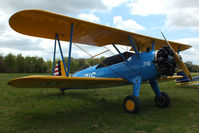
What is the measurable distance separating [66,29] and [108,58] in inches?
79.9

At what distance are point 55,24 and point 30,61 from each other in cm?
6249

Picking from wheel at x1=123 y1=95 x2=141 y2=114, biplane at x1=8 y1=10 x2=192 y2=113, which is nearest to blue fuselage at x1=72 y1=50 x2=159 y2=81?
biplane at x1=8 y1=10 x2=192 y2=113

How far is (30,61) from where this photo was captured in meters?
60.9

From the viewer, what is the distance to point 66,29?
195 inches

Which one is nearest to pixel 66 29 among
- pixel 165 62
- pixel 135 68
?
→ pixel 135 68

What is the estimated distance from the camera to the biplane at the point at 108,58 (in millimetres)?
3931

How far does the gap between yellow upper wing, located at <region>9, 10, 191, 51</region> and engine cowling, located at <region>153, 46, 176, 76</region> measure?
1.25 m

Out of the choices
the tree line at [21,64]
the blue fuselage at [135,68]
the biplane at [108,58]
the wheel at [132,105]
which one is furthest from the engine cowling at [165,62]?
the tree line at [21,64]

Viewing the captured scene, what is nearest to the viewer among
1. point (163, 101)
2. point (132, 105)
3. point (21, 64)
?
point (132, 105)

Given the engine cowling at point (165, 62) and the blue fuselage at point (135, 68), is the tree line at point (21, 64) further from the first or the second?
the engine cowling at point (165, 62)

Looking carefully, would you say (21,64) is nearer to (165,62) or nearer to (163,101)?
(163,101)

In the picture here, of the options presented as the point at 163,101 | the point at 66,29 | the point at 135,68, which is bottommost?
the point at 163,101

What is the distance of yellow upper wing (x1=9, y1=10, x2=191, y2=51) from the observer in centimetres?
390

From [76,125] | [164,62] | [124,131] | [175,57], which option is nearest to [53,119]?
[76,125]
